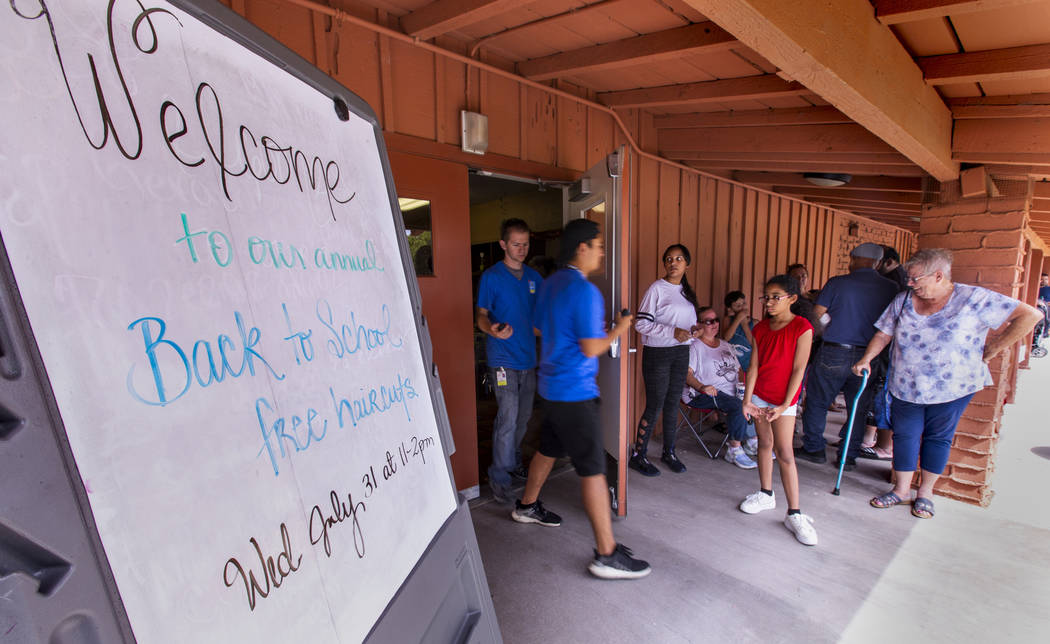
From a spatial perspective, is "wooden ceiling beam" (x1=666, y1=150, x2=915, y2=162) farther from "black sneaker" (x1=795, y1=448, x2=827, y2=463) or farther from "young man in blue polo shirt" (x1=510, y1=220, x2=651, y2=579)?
"young man in blue polo shirt" (x1=510, y1=220, x2=651, y2=579)

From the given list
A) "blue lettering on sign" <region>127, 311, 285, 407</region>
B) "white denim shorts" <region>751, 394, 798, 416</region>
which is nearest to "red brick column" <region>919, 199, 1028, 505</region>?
"white denim shorts" <region>751, 394, 798, 416</region>

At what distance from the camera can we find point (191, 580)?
1.76 feet

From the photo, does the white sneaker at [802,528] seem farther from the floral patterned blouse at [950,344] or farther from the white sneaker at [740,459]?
the floral patterned blouse at [950,344]

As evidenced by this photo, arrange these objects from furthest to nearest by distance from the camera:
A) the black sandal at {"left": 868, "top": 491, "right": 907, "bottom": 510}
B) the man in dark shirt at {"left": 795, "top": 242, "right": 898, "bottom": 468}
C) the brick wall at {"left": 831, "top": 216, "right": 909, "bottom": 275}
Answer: the brick wall at {"left": 831, "top": 216, "right": 909, "bottom": 275} → the man in dark shirt at {"left": 795, "top": 242, "right": 898, "bottom": 468} → the black sandal at {"left": 868, "top": 491, "right": 907, "bottom": 510}

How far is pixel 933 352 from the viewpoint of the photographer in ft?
9.34

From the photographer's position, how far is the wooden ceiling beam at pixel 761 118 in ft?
10.8

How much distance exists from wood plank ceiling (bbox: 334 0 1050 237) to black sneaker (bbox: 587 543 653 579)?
236cm

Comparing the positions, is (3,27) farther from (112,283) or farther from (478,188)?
(478,188)

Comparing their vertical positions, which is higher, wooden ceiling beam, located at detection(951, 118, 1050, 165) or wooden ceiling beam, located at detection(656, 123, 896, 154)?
wooden ceiling beam, located at detection(656, 123, 896, 154)

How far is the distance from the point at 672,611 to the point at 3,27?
2648 mm

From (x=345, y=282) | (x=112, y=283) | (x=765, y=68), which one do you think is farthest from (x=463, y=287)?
(x=112, y=283)

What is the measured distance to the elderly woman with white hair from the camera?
273 centimetres

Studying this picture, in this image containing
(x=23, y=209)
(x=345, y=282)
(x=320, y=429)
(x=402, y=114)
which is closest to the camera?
(x=23, y=209)

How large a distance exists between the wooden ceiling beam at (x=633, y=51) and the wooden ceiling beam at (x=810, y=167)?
212cm
